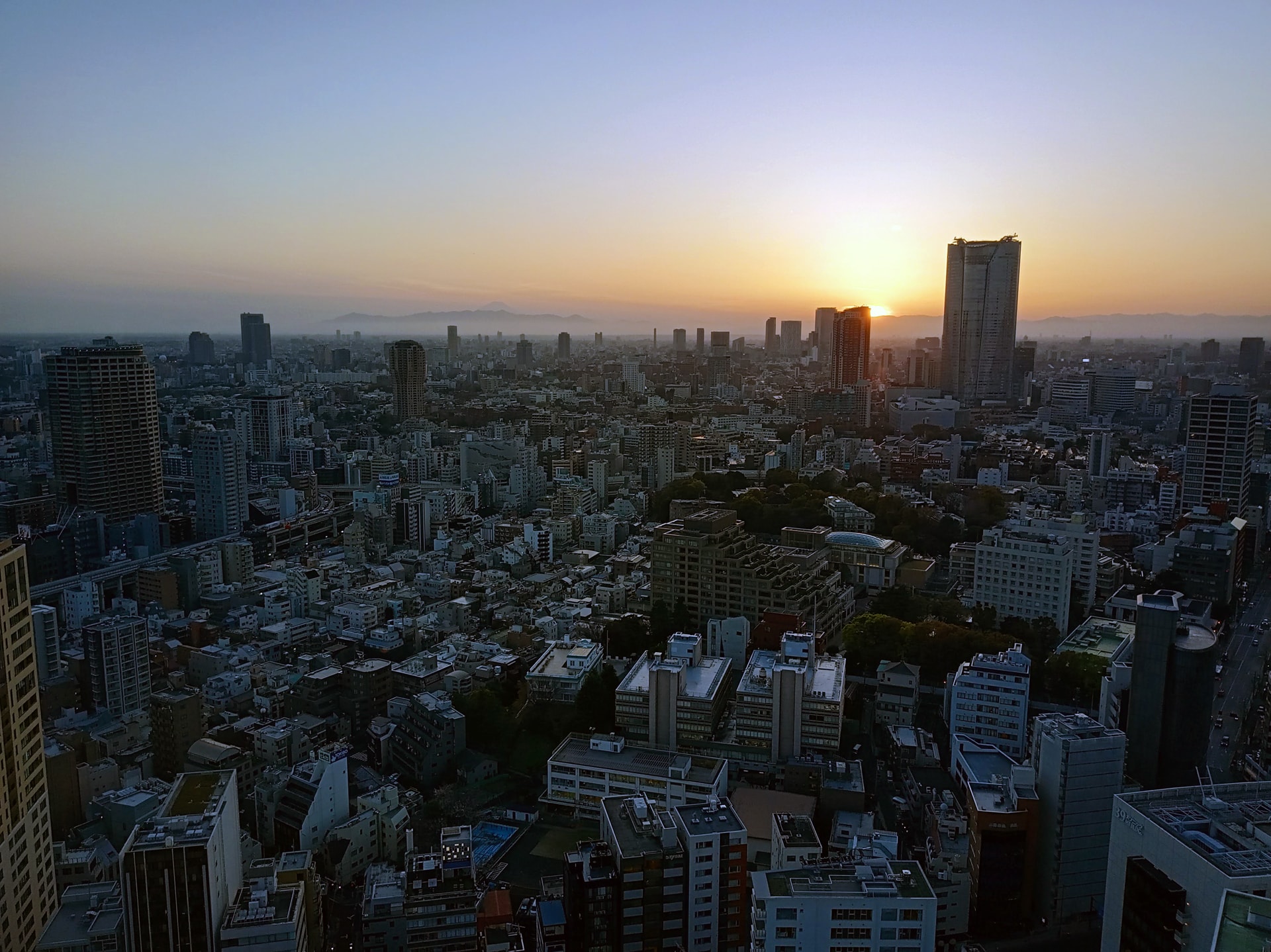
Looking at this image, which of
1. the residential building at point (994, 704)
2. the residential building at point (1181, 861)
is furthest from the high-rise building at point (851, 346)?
the residential building at point (1181, 861)

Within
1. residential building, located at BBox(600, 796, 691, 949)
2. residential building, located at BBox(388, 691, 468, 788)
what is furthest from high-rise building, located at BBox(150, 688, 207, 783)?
residential building, located at BBox(600, 796, 691, 949)

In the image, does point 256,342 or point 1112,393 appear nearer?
point 256,342

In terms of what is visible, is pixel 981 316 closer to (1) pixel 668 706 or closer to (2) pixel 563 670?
(2) pixel 563 670

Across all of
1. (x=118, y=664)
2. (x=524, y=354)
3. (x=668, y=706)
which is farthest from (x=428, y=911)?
(x=524, y=354)

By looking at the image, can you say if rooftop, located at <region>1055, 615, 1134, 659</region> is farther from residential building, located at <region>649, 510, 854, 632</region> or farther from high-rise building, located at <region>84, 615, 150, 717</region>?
A: high-rise building, located at <region>84, 615, 150, 717</region>

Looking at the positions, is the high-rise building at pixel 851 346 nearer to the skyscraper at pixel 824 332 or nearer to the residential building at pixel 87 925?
the skyscraper at pixel 824 332
